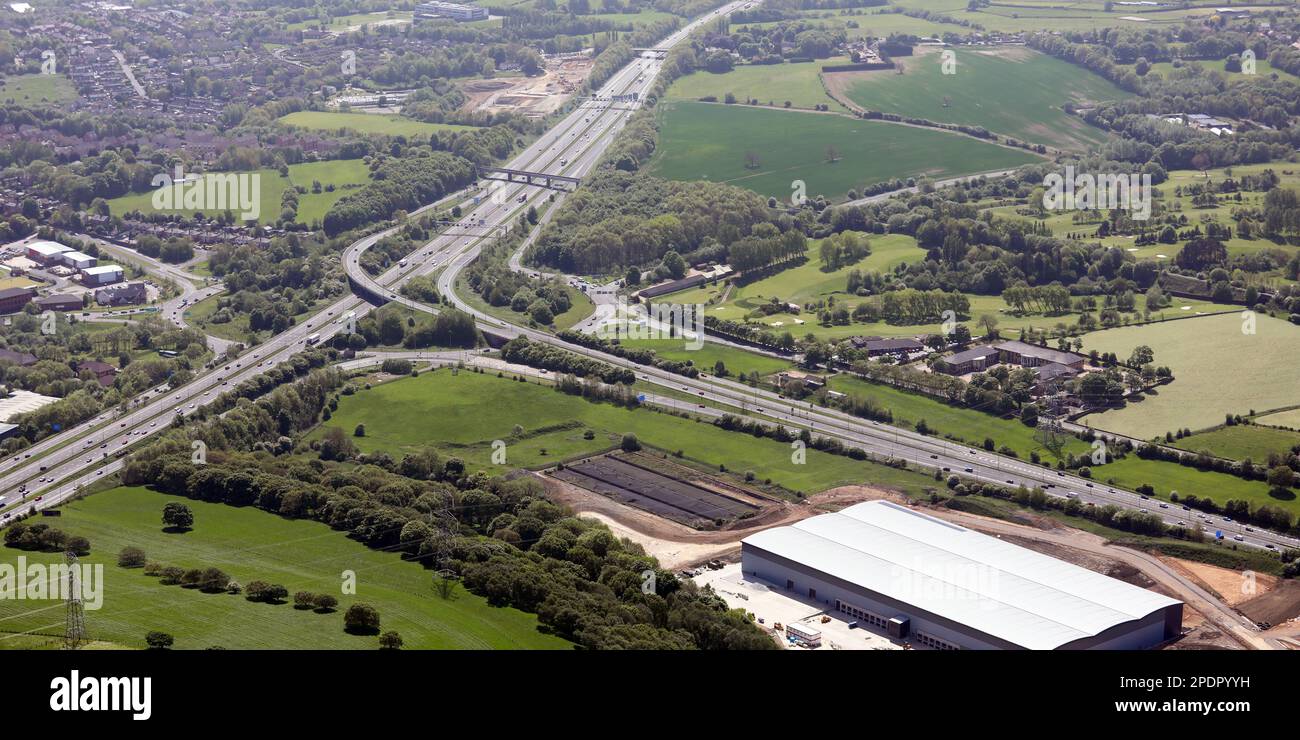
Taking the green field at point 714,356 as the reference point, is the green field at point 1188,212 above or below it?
above

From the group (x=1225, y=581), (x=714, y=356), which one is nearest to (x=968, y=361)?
(x=714, y=356)

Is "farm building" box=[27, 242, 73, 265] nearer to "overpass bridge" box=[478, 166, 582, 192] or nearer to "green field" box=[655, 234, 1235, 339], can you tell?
"overpass bridge" box=[478, 166, 582, 192]

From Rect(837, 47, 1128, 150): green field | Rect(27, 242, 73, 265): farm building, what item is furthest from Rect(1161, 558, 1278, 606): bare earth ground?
Rect(27, 242, 73, 265): farm building

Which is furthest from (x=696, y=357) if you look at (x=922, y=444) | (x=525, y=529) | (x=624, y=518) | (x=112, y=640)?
(x=112, y=640)

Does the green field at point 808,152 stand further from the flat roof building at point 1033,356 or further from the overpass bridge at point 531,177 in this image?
the flat roof building at point 1033,356

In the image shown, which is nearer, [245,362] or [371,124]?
[245,362]

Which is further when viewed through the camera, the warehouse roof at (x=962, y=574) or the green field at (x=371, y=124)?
the green field at (x=371, y=124)

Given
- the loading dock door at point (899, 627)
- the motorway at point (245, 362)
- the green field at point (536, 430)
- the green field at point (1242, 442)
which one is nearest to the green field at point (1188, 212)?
the green field at point (1242, 442)

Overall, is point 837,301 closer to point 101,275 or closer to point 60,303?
point 101,275

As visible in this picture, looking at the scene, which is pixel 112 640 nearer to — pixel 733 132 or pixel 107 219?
pixel 107 219
